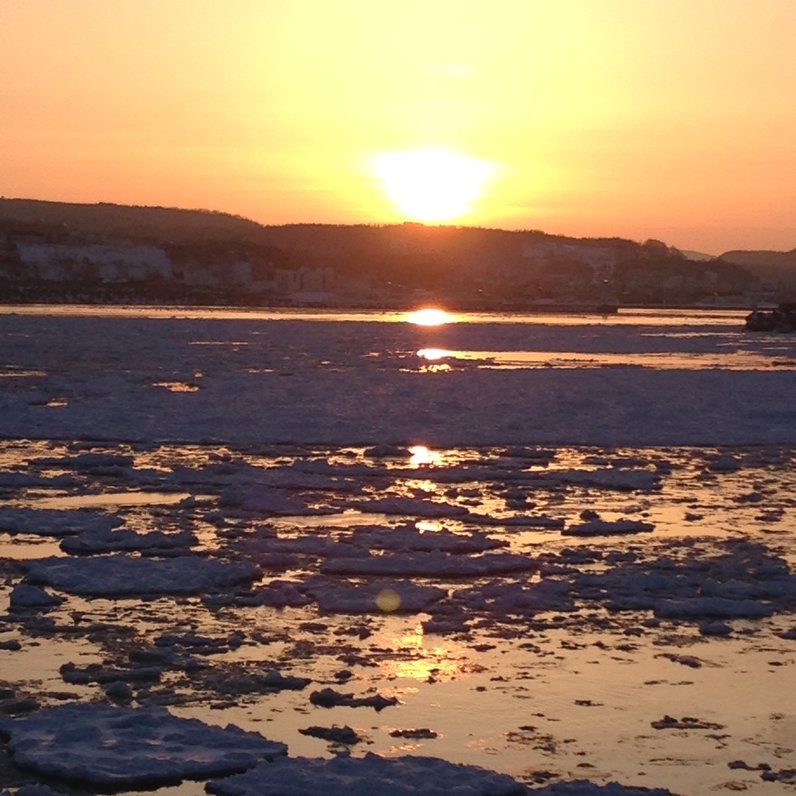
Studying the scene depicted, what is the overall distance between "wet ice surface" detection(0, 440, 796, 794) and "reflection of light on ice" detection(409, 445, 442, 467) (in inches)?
61.3

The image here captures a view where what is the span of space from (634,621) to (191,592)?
287 centimetres

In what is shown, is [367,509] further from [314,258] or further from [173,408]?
[314,258]

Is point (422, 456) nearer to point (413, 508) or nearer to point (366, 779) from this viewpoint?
point (413, 508)

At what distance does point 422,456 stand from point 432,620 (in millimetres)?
8050

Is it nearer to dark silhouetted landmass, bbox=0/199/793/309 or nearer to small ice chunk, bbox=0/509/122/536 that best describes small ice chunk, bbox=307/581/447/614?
small ice chunk, bbox=0/509/122/536

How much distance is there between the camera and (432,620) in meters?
8.13

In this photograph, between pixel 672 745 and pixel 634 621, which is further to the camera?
pixel 634 621

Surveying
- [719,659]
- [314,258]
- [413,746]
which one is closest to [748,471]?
[719,659]

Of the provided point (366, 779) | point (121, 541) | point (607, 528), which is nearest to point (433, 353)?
point (607, 528)

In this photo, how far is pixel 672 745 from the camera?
5996mm

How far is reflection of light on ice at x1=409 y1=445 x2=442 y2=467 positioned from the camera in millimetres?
15534

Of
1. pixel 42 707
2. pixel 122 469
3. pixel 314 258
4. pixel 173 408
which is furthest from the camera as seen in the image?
pixel 314 258

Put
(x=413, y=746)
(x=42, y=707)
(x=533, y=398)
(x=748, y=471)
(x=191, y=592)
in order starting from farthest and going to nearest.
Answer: (x=533, y=398)
(x=748, y=471)
(x=191, y=592)
(x=42, y=707)
(x=413, y=746)

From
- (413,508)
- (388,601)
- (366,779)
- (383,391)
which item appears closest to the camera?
(366,779)
